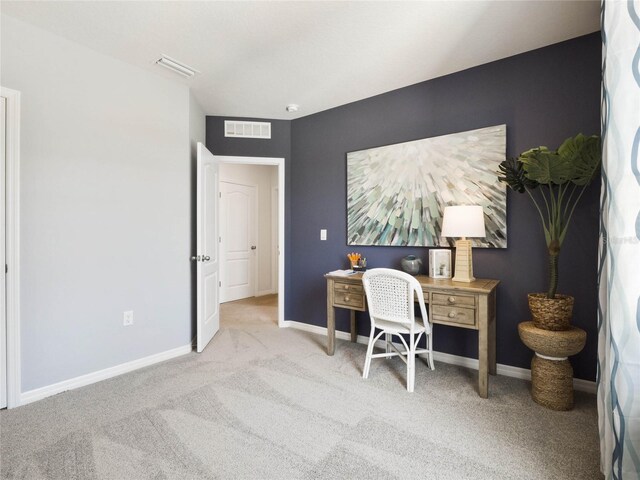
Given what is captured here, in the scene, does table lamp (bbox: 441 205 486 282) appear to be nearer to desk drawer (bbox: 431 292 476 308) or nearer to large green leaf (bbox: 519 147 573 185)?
desk drawer (bbox: 431 292 476 308)

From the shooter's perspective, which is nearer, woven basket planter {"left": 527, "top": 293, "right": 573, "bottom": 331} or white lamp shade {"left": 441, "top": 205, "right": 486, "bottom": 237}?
woven basket planter {"left": 527, "top": 293, "right": 573, "bottom": 331}

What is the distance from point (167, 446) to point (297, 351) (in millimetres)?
1522

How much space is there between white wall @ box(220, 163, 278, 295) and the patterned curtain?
510 centimetres

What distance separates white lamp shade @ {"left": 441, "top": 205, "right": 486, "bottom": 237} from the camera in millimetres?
2363

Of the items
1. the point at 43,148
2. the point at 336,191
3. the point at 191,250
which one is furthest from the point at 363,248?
the point at 43,148

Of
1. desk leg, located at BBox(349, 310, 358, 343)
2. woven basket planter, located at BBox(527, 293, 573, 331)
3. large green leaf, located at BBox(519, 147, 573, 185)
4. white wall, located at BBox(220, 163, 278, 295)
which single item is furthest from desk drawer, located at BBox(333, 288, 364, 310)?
white wall, located at BBox(220, 163, 278, 295)

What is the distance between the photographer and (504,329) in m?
2.60

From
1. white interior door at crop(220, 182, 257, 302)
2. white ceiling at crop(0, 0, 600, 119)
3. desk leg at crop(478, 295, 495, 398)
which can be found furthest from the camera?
white interior door at crop(220, 182, 257, 302)

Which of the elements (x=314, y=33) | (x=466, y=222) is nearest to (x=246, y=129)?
(x=314, y=33)

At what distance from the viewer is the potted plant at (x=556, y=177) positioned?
194 centimetres

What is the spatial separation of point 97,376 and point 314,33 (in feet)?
9.88

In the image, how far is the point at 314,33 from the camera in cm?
225

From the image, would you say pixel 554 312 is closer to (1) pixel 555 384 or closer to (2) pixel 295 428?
(1) pixel 555 384

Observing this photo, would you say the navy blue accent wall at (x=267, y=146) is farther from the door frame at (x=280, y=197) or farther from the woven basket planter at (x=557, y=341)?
the woven basket planter at (x=557, y=341)
